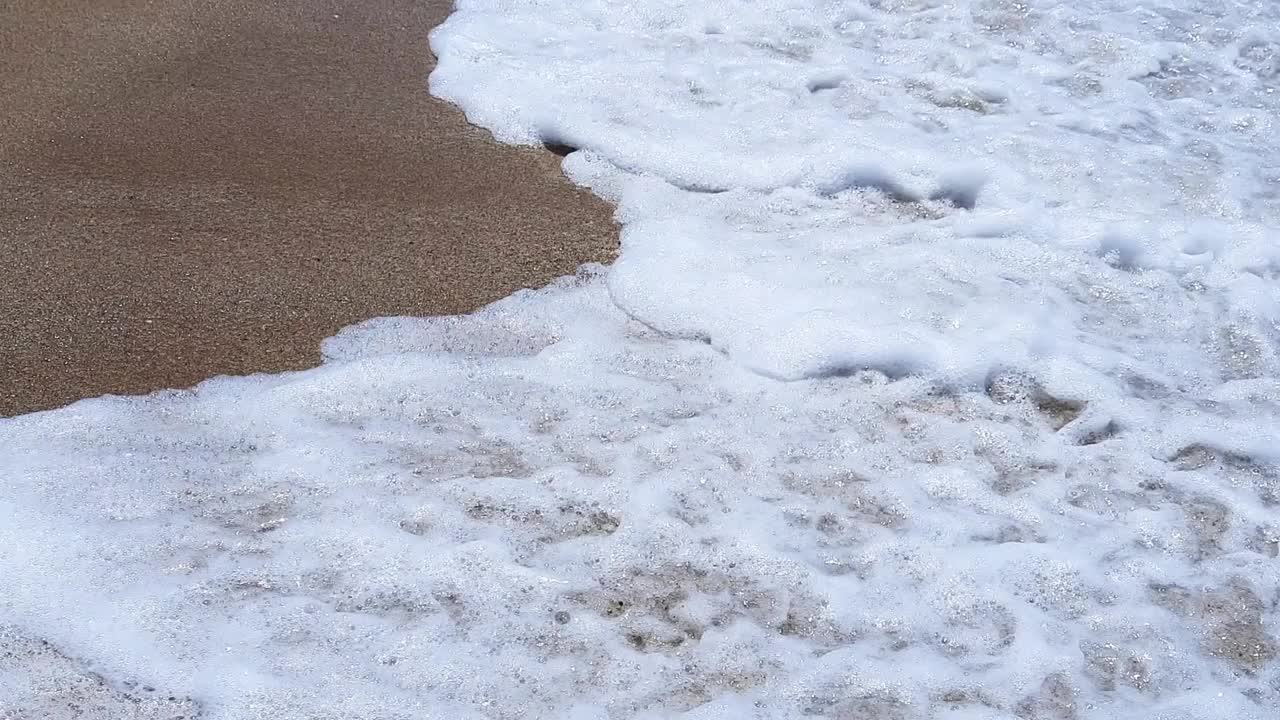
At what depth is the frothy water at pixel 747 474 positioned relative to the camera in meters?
2.22

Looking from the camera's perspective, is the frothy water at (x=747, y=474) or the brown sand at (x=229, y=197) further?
the brown sand at (x=229, y=197)

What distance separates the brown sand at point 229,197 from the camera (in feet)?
9.72

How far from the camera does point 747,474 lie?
2.69 metres

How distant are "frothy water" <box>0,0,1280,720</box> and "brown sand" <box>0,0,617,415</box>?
5.5 inches

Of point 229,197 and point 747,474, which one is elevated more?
point 229,197

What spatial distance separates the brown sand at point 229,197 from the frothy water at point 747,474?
0.14 meters

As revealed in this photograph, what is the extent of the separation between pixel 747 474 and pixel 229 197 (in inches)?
73.3

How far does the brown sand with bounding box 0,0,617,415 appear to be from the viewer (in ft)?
9.72

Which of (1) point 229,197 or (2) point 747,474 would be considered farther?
(1) point 229,197

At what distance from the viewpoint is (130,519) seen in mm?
2457

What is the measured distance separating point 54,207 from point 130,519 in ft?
4.40

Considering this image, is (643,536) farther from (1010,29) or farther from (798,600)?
(1010,29)

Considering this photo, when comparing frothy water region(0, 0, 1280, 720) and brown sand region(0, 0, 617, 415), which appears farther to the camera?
brown sand region(0, 0, 617, 415)

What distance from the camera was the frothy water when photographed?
222cm
